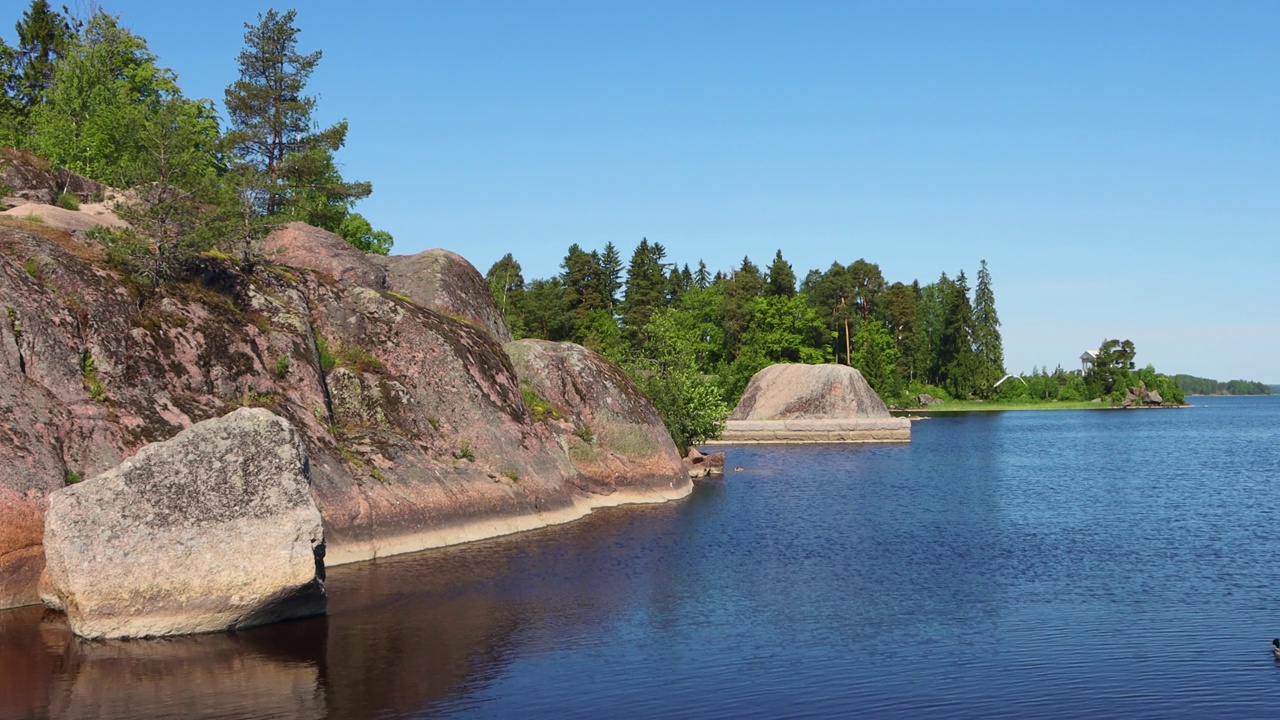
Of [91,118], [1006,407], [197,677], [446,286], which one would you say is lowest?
[197,677]

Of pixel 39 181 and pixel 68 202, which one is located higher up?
pixel 39 181

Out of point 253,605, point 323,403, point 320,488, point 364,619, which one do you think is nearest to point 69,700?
point 253,605

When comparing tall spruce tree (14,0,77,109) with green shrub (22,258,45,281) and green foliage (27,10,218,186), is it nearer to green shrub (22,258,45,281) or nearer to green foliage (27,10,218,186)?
green foliage (27,10,218,186)

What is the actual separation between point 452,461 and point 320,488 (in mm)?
7171

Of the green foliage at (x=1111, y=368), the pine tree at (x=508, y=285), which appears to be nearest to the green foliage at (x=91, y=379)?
the pine tree at (x=508, y=285)

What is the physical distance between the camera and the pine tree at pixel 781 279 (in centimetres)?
14625

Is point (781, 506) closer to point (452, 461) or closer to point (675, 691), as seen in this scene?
point (452, 461)

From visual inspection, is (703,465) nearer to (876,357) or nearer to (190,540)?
(190,540)

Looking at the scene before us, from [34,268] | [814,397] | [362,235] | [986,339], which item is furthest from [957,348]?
[34,268]

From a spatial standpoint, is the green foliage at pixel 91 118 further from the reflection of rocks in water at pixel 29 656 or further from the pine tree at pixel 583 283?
the pine tree at pixel 583 283

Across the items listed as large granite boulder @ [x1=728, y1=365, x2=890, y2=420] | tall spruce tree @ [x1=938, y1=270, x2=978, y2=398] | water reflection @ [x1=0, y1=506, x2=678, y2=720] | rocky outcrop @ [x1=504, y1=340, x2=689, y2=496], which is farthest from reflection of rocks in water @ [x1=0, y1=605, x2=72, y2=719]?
tall spruce tree @ [x1=938, y1=270, x2=978, y2=398]

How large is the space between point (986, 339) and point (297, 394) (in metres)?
170

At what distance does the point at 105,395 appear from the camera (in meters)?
29.4

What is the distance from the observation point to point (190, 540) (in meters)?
23.9
